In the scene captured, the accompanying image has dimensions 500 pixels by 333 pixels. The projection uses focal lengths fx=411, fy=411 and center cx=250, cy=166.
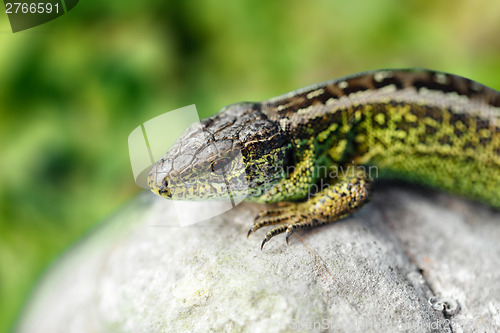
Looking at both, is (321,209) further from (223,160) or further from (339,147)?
(223,160)


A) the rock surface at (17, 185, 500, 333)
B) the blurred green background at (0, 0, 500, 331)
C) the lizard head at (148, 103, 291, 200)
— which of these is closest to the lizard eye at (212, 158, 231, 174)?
the lizard head at (148, 103, 291, 200)

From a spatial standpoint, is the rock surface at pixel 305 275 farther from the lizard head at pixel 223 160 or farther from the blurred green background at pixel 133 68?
the blurred green background at pixel 133 68

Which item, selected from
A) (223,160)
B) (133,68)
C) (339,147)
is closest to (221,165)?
(223,160)

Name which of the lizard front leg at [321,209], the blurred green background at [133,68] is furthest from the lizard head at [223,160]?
the blurred green background at [133,68]

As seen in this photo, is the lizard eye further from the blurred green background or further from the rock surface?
the blurred green background

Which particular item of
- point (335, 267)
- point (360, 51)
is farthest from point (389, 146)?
point (360, 51)

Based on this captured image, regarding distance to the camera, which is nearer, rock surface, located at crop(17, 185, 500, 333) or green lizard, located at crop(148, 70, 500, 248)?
rock surface, located at crop(17, 185, 500, 333)

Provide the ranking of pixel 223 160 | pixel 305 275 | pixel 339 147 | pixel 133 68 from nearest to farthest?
pixel 305 275 < pixel 223 160 < pixel 339 147 < pixel 133 68
